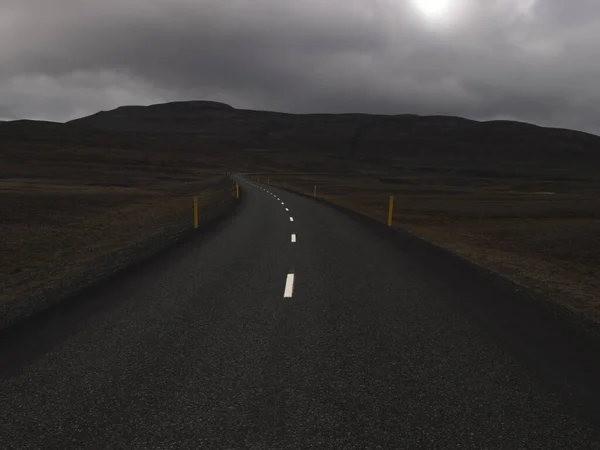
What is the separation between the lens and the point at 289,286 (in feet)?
29.8

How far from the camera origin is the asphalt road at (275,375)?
383 centimetres

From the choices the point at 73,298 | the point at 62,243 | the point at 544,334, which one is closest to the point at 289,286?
the point at 73,298

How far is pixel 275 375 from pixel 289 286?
4162 mm

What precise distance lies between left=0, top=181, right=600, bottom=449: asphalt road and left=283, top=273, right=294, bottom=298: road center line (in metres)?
0.12

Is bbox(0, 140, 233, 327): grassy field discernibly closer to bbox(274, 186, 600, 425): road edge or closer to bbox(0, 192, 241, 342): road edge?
bbox(0, 192, 241, 342): road edge

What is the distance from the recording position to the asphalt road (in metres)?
3.83

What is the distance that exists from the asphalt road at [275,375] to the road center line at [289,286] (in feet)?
0.38

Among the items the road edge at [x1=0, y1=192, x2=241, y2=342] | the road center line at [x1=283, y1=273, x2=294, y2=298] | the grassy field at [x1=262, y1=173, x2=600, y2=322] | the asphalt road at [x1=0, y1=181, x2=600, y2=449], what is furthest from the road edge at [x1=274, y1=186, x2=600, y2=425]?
the road edge at [x1=0, y1=192, x2=241, y2=342]

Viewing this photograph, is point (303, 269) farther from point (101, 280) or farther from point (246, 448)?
point (246, 448)

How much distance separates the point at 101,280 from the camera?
9.80 metres

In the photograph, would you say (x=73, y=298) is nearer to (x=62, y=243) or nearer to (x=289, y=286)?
(x=289, y=286)

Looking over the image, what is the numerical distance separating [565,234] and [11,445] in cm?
2268

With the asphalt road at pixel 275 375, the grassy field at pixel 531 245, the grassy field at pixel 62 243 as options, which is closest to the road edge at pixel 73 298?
the grassy field at pixel 62 243

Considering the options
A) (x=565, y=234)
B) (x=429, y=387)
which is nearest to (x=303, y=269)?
(x=429, y=387)
